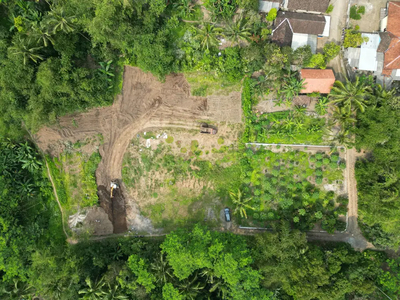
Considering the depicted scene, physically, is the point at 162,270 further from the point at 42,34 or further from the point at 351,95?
the point at 351,95

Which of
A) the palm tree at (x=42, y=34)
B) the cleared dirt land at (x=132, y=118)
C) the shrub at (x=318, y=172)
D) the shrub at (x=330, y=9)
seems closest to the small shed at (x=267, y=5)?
the shrub at (x=330, y=9)

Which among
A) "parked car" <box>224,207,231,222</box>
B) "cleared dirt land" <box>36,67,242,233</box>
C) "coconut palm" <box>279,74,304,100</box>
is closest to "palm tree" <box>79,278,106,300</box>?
"cleared dirt land" <box>36,67,242,233</box>

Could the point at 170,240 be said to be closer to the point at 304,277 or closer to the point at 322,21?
the point at 304,277

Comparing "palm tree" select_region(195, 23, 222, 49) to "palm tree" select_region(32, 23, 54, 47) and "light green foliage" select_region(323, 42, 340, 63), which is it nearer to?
"light green foliage" select_region(323, 42, 340, 63)

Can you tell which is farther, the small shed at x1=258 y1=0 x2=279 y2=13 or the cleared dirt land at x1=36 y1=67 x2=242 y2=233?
the cleared dirt land at x1=36 y1=67 x2=242 y2=233

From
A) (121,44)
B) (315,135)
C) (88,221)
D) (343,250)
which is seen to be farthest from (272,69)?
(88,221)
